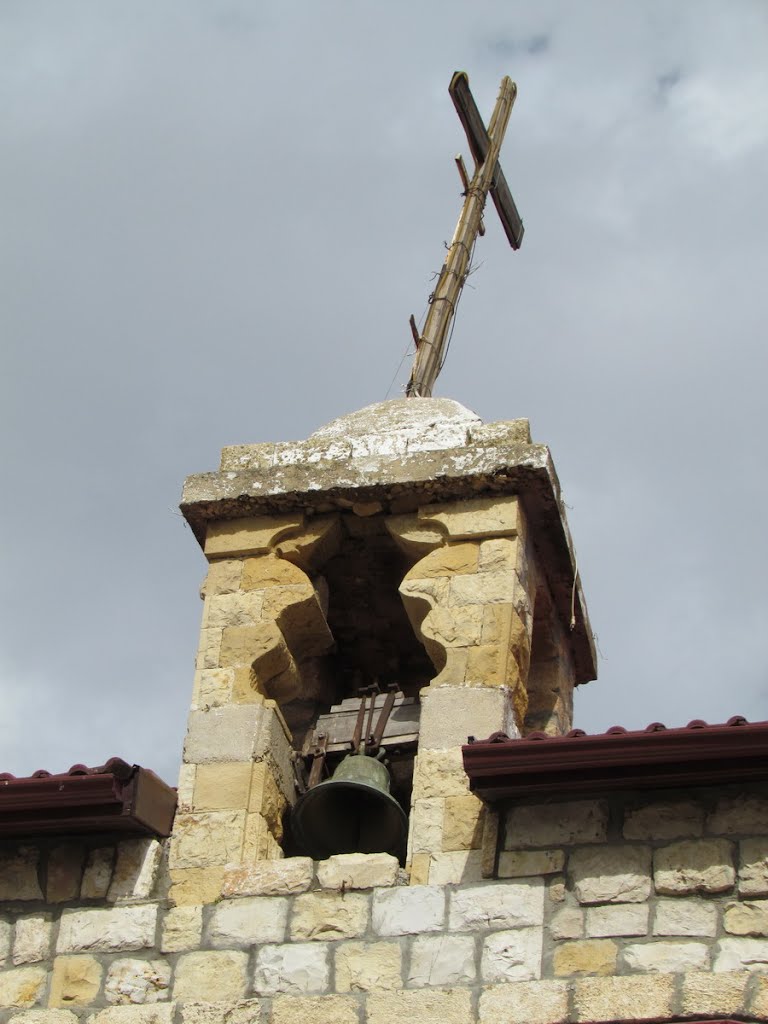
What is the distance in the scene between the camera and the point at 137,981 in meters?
8.00

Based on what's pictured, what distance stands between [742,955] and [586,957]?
57cm

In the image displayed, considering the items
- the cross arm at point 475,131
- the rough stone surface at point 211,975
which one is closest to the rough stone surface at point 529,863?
the rough stone surface at point 211,975

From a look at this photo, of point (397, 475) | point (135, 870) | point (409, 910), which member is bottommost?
point (409, 910)

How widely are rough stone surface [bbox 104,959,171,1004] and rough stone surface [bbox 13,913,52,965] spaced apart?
318 mm

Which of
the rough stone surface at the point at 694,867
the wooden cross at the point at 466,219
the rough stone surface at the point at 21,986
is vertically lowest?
the rough stone surface at the point at 21,986

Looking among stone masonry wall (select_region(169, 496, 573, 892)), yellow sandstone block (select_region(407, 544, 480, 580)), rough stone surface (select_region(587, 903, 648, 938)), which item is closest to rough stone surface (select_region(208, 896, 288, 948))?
stone masonry wall (select_region(169, 496, 573, 892))

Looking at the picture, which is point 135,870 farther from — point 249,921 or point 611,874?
point 611,874

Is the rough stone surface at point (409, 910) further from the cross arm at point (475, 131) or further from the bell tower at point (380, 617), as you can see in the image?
the cross arm at point (475, 131)

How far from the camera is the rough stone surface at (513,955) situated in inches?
300

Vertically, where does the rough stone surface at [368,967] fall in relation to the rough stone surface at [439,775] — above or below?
below

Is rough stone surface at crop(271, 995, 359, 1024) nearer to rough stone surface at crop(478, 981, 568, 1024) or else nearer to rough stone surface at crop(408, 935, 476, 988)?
rough stone surface at crop(408, 935, 476, 988)

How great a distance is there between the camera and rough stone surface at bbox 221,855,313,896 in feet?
26.8

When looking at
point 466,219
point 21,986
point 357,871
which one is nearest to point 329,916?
point 357,871

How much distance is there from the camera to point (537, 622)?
33.3 feet
